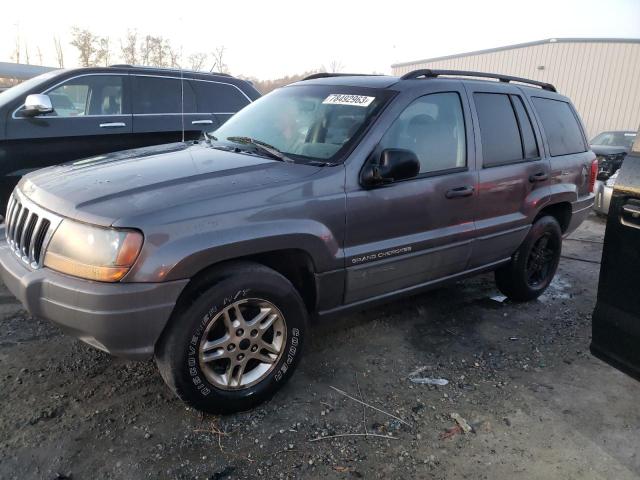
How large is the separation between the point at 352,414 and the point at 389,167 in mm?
1422

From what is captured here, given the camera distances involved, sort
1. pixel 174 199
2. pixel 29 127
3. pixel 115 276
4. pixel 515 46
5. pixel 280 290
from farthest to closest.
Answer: pixel 515 46
pixel 29 127
pixel 280 290
pixel 174 199
pixel 115 276

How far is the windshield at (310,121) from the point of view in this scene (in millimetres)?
3201

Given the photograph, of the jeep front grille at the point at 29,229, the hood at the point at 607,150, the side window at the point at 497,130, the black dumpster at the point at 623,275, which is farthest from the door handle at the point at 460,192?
the hood at the point at 607,150

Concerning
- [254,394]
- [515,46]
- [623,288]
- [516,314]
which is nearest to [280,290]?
[254,394]

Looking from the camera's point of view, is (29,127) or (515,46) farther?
(515,46)

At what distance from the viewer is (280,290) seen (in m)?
2.76

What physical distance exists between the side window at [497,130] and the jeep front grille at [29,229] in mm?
2905

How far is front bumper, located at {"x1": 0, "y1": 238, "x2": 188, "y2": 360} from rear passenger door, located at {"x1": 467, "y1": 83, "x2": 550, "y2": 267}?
2.41 m

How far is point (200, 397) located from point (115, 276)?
0.79 metres

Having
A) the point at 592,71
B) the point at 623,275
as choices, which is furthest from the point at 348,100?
the point at 592,71

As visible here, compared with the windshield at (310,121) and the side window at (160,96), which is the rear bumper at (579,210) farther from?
the side window at (160,96)

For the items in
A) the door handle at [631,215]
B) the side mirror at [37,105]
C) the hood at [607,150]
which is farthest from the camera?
the hood at [607,150]

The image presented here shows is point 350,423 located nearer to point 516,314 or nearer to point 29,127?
point 516,314

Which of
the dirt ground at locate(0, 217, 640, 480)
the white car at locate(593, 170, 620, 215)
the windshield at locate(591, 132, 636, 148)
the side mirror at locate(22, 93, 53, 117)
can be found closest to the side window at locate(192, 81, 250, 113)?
the side mirror at locate(22, 93, 53, 117)
